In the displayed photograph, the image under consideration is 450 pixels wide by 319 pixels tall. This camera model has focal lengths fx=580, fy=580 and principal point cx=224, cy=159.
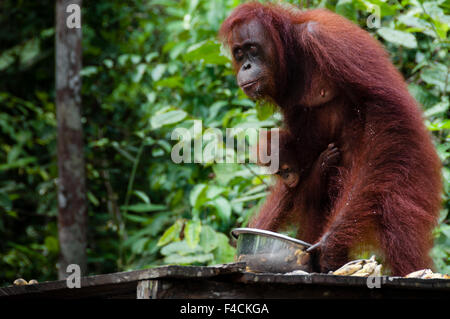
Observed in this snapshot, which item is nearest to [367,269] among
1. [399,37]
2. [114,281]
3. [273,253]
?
[273,253]

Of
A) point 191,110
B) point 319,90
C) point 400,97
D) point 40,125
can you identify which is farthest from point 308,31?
Result: point 40,125

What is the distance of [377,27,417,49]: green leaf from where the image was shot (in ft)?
11.4

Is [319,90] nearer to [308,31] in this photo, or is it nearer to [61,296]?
[308,31]

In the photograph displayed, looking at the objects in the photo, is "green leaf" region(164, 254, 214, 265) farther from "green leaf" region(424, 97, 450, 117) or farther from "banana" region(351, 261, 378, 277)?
"banana" region(351, 261, 378, 277)

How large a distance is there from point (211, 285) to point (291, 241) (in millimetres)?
705

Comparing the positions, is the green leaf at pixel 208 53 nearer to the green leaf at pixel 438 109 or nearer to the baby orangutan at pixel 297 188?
the baby orangutan at pixel 297 188

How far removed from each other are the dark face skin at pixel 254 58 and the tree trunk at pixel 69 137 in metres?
2.24

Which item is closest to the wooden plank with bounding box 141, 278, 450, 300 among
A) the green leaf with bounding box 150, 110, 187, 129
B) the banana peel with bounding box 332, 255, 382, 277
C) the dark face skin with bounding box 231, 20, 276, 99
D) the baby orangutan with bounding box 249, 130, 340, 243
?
the banana peel with bounding box 332, 255, 382, 277

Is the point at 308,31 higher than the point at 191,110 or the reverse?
higher

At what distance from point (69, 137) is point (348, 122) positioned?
2806 millimetres

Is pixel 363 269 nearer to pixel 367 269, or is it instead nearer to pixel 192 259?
pixel 367 269

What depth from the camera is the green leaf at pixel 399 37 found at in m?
3.47

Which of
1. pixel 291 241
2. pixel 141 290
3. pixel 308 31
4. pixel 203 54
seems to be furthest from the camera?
pixel 203 54

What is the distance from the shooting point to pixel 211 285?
1.60 meters
